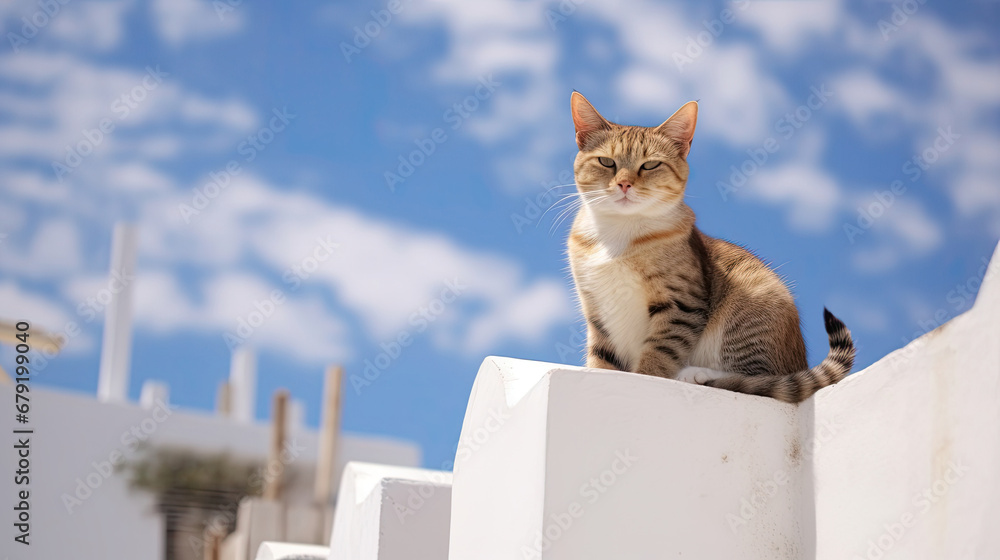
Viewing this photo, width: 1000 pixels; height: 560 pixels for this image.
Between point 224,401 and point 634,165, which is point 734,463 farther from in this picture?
point 224,401

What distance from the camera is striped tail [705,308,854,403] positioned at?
282 cm

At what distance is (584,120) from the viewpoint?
3.97 metres

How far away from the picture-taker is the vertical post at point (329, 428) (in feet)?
35.4

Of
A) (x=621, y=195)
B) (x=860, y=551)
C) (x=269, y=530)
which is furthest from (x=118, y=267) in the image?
(x=860, y=551)

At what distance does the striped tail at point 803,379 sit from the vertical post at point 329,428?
325 inches

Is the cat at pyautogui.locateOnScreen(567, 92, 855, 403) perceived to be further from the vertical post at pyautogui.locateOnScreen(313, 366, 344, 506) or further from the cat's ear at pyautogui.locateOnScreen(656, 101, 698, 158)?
the vertical post at pyautogui.locateOnScreen(313, 366, 344, 506)

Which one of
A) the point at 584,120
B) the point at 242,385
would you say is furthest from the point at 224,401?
the point at 584,120

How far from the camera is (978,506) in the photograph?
2.01m

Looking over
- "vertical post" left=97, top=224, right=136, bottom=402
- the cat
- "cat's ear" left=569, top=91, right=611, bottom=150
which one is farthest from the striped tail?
"vertical post" left=97, top=224, right=136, bottom=402

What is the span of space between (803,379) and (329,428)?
9.14 m

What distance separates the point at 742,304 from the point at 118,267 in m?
14.3

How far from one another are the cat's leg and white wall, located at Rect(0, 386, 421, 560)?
10.9m

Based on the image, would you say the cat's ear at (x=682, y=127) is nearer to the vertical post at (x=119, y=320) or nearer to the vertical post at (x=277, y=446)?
the vertical post at (x=277, y=446)

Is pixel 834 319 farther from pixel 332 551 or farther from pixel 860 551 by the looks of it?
pixel 332 551
